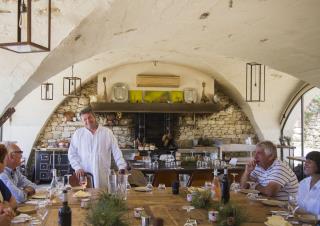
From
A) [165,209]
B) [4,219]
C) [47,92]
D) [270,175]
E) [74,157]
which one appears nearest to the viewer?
[4,219]

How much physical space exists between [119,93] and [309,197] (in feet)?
26.1

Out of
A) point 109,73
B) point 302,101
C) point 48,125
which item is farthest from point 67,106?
point 302,101

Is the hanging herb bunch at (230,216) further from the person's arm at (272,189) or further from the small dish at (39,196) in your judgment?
the small dish at (39,196)

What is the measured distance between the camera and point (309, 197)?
3465 millimetres

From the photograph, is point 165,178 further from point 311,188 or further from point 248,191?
point 311,188

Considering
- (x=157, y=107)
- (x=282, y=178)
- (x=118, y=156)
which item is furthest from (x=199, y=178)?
(x=157, y=107)

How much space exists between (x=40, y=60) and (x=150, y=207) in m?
1.70

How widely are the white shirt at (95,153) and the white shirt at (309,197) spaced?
212 centimetres

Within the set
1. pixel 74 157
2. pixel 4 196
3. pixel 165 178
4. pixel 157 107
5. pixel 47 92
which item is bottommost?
pixel 165 178

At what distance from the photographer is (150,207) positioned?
3.38 metres

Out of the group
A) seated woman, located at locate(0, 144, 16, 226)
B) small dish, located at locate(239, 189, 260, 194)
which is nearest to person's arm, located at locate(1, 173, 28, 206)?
seated woman, located at locate(0, 144, 16, 226)

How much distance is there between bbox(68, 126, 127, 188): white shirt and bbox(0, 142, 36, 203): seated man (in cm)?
90

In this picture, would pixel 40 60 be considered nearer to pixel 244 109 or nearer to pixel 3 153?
pixel 3 153

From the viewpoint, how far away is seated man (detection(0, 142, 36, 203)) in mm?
3459
